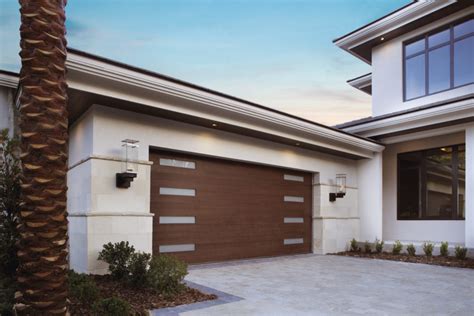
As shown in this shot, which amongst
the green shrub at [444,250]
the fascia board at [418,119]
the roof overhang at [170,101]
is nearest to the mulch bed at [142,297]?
the roof overhang at [170,101]

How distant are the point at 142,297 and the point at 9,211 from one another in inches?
82.9

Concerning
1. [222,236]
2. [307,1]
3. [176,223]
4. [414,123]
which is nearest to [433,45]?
[414,123]

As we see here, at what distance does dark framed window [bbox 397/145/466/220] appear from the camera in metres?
12.0

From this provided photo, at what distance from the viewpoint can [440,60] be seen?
1222cm

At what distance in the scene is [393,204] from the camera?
13.4 m

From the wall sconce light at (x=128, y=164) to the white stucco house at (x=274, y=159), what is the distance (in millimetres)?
31

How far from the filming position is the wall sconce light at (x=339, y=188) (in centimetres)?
1209

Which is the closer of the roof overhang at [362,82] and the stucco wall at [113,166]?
the stucco wall at [113,166]

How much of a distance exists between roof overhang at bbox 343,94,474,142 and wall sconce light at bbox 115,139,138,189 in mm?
7590

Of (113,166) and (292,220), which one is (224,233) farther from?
(113,166)

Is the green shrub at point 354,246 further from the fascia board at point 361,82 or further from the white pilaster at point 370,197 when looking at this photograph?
the fascia board at point 361,82

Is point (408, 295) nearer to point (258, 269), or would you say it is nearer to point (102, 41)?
point (258, 269)

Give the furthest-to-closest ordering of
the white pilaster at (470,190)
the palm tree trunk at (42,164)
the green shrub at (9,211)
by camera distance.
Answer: the white pilaster at (470,190), the green shrub at (9,211), the palm tree trunk at (42,164)

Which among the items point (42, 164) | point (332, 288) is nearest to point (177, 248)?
point (332, 288)
